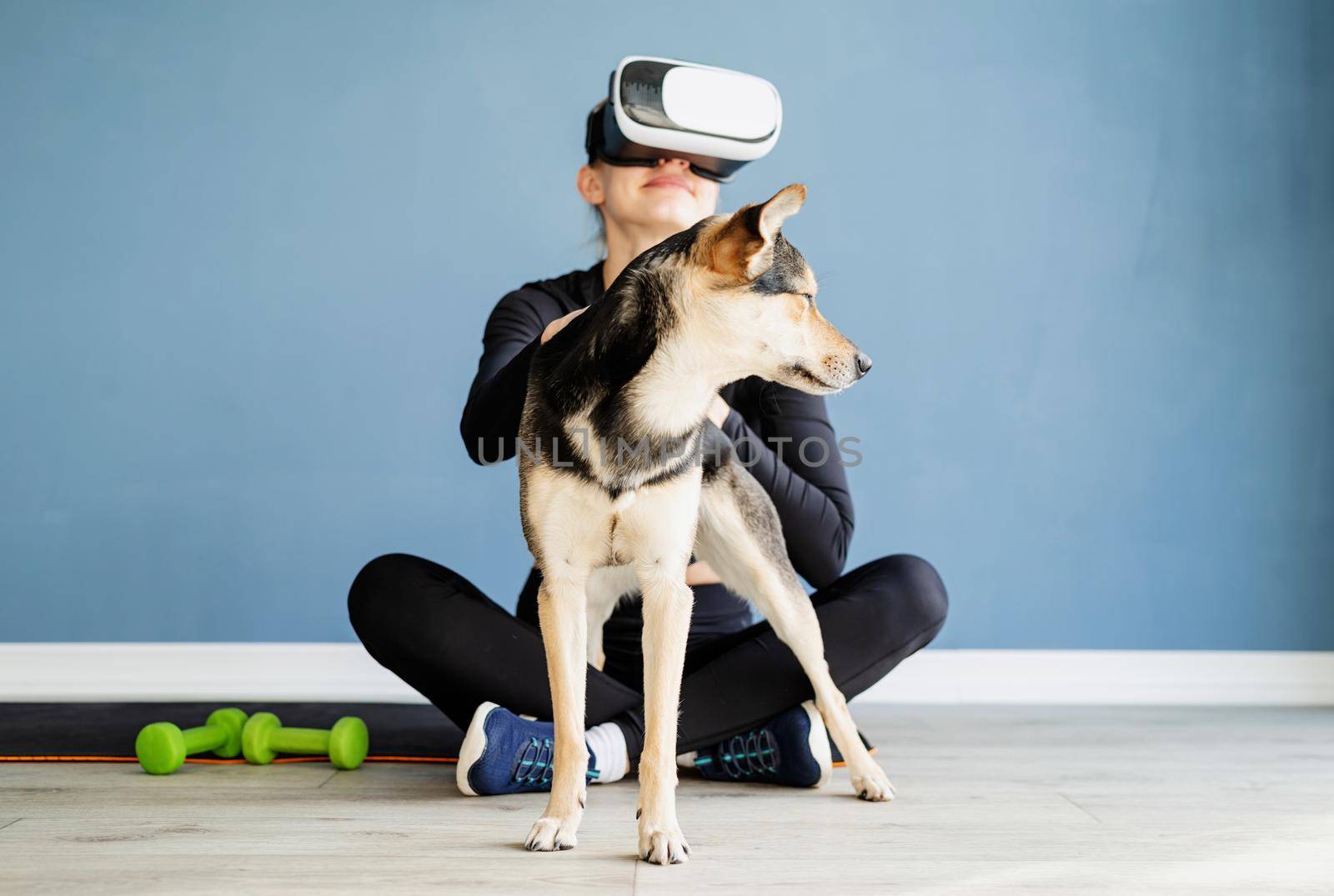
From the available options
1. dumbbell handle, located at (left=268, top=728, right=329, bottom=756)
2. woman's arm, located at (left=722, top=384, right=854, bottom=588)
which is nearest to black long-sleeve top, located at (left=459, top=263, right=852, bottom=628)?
woman's arm, located at (left=722, top=384, right=854, bottom=588)

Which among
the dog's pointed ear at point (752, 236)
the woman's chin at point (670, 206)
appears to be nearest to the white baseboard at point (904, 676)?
the woman's chin at point (670, 206)

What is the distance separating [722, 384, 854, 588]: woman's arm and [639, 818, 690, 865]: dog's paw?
81 centimetres

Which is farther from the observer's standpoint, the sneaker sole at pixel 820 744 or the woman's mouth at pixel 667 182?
the woman's mouth at pixel 667 182

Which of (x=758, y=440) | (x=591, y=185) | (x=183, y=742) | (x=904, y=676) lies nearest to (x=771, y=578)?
(x=758, y=440)

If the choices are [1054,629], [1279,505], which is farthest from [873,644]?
[1279,505]

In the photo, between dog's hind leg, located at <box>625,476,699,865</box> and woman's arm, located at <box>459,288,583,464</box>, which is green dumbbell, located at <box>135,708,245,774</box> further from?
dog's hind leg, located at <box>625,476,699,865</box>

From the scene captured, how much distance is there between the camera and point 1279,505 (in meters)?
3.64

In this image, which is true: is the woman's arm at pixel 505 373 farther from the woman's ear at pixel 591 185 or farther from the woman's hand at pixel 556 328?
the woman's ear at pixel 591 185

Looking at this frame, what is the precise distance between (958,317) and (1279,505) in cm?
121

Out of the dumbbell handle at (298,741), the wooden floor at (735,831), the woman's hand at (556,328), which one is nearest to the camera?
the wooden floor at (735,831)

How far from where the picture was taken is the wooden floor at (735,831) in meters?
1.55

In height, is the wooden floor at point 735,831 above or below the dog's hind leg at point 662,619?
below

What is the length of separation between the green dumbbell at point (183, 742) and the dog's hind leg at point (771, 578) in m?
1.15

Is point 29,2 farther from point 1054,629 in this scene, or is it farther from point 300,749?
point 1054,629
